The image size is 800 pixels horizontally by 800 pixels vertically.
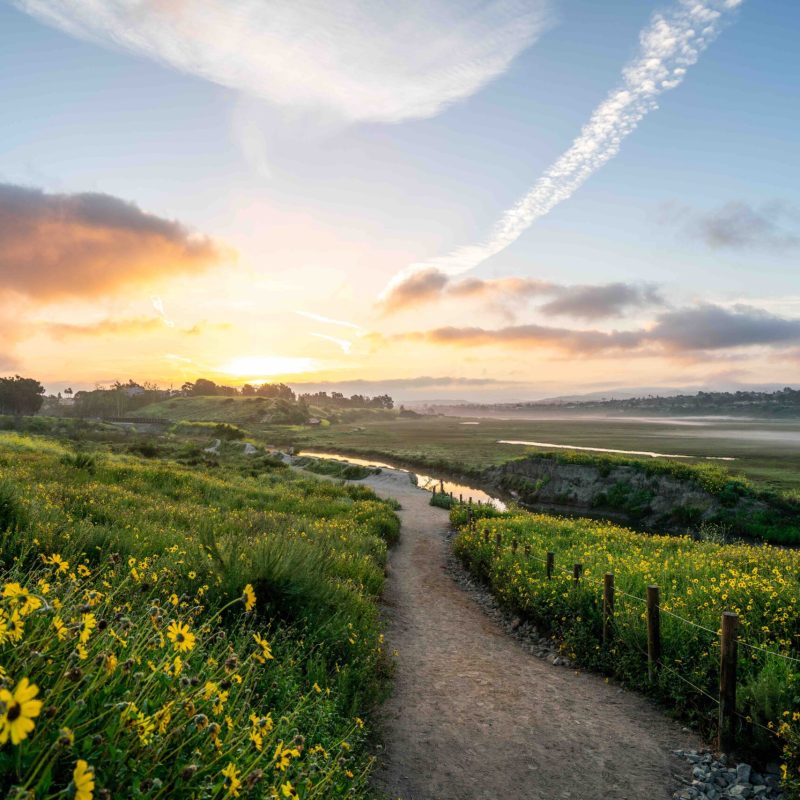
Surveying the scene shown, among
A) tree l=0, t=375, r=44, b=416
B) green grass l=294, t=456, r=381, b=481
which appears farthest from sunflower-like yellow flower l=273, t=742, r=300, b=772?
tree l=0, t=375, r=44, b=416

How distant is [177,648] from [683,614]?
1038 cm

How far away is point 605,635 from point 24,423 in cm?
9543

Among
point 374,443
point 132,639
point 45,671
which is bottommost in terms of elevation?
point 374,443

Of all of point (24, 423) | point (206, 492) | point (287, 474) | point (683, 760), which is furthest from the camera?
point (24, 423)

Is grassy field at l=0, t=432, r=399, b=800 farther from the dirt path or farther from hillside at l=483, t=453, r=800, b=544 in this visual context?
hillside at l=483, t=453, r=800, b=544

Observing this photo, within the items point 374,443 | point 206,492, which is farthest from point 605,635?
point 374,443

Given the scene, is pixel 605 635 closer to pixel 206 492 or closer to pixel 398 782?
pixel 398 782

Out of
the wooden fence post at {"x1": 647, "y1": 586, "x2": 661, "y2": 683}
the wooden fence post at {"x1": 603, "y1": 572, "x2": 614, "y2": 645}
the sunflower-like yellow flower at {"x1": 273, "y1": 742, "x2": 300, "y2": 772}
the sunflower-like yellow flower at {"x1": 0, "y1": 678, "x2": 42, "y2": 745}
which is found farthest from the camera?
the wooden fence post at {"x1": 603, "y1": 572, "x2": 614, "y2": 645}

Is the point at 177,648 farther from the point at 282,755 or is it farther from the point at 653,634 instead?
the point at 653,634

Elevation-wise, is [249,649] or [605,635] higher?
[249,649]

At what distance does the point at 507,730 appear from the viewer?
7.89 m

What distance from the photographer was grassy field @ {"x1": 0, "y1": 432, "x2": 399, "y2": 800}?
8.51ft

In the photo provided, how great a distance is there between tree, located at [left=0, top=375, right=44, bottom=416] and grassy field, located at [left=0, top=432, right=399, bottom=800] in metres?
124

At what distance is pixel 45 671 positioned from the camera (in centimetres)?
294
